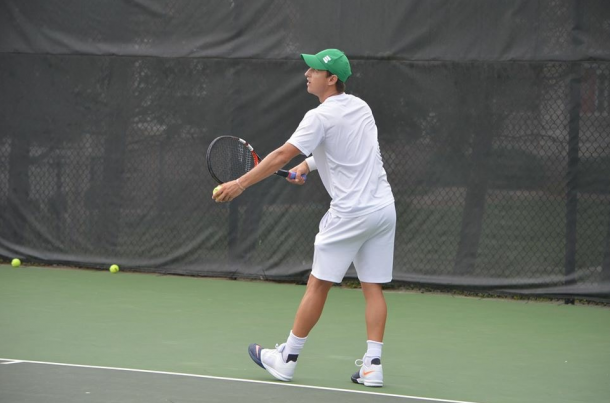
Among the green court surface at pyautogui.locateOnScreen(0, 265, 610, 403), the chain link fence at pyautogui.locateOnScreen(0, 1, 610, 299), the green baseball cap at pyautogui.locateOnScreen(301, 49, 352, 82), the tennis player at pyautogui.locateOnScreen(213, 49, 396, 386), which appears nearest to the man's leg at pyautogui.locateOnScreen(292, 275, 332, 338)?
the tennis player at pyautogui.locateOnScreen(213, 49, 396, 386)

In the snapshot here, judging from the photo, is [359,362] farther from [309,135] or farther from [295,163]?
[295,163]

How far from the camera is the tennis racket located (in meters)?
5.36

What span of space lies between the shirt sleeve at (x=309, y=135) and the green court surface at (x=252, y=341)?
103 cm

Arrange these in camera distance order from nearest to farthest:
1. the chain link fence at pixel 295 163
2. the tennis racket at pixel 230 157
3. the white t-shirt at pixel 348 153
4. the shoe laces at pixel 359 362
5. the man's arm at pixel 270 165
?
the man's arm at pixel 270 165, the white t-shirt at pixel 348 153, the shoe laces at pixel 359 362, the tennis racket at pixel 230 157, the chain link fence at pixel 295 163

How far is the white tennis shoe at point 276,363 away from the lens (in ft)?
15.9

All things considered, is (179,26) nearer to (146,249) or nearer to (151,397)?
(146,249)

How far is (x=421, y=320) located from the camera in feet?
22.1

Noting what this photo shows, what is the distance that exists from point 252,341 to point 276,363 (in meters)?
1.09

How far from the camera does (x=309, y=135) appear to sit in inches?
186

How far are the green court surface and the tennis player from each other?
→ 0.14 metres

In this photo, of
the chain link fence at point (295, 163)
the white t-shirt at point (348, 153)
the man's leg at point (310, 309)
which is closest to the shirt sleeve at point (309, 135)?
the white t-shirt at point (348, 153)

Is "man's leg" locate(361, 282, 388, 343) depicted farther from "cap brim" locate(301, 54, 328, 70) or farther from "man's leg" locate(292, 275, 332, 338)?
"cap brim" locate(301, 54, 328, 70)

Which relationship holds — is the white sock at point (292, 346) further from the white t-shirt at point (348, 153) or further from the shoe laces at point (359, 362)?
the white t-shirt at point (348, 153)

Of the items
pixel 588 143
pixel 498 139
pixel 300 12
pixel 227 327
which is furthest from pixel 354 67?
pixel 227 327
